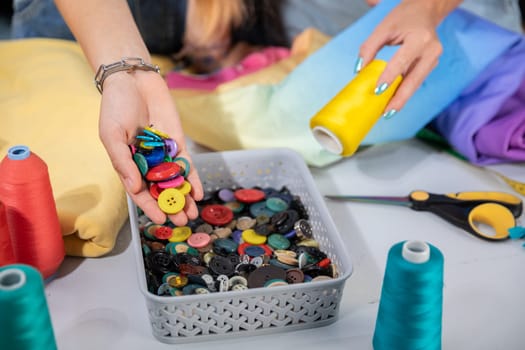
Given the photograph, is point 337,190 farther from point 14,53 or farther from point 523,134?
point 14,53

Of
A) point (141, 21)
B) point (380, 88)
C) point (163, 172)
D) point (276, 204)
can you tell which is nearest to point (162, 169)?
point (163, 172)

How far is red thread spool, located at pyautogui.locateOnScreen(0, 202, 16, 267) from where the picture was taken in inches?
26.7

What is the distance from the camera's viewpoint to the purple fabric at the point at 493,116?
3.42 feet

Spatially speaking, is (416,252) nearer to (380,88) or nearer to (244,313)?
(244,313)

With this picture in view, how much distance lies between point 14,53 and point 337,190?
66 cm

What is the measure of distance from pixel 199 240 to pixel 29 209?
22 cm

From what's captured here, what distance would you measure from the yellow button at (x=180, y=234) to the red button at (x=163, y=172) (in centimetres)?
11

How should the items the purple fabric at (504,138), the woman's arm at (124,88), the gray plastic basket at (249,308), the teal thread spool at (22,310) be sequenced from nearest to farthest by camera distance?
1. the teal thread spool at (22,310)
2. the gray plastic basket at (249,308)
3. the woman's arm at (124,88)
4. the purple fabric at (504,138)

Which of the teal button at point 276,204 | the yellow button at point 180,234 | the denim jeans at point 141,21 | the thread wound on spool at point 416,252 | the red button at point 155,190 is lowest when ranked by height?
the teal button at point 276,204

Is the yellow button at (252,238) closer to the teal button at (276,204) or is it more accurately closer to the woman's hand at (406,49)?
the teal button at (276,204)

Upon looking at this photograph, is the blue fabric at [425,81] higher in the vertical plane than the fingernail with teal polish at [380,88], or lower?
lower

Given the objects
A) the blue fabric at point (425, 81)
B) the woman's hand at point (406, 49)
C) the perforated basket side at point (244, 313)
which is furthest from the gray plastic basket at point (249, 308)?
the blue fabric at point (425, 81)

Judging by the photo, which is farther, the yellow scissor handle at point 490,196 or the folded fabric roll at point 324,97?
the folded fabric roll at point 324,97

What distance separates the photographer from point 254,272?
2.49ft
